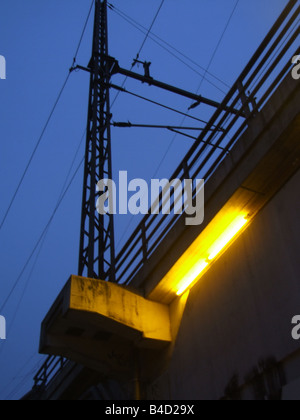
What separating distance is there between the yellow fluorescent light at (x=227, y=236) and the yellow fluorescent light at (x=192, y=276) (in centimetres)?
24

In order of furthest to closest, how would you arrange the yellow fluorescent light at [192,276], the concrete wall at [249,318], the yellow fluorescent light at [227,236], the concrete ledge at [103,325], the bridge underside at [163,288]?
the yellow fluorescent light at [192,276], the concrete ledge at [103,325], the yellow fluorescent light at [227,236], the bridge underside at [163,288], the concrete wall at [249,318]

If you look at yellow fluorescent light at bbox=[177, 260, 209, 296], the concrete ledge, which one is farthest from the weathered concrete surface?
the concrete ledge

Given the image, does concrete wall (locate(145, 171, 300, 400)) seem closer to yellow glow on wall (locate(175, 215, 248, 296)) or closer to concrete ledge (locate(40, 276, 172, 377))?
yellow glow on wall (locate(175, 215, 248, 296))

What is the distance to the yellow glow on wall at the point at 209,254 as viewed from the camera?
806 cm

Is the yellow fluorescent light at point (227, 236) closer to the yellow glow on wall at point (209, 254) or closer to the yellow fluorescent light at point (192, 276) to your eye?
the yellow glow on wall at point (209, 254)

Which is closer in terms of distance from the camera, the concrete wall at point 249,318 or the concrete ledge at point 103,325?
the concrete wall at point 249,318

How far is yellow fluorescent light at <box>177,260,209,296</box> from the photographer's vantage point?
345 inches

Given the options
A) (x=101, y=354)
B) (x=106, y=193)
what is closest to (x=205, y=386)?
(x=101, y=354)

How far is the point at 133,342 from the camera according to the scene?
949 cm

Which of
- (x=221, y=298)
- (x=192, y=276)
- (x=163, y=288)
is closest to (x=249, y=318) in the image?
(x=221, y=298)

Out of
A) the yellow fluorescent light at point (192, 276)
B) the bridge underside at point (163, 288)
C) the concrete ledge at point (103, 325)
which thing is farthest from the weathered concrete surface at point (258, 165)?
the concrete ledge at point (103, 325)

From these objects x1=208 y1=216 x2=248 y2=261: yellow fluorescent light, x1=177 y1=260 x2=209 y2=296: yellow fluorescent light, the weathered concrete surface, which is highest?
the weathered concrete surface
